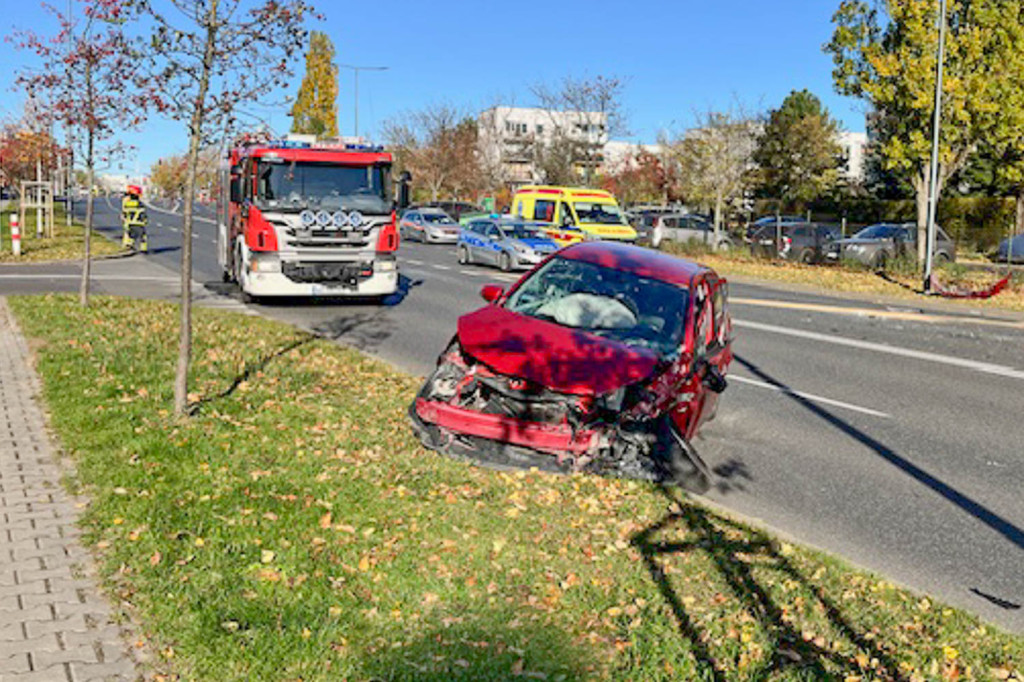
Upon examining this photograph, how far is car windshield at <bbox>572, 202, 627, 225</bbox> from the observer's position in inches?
1005

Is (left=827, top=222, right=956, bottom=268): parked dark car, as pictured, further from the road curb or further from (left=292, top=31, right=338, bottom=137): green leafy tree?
(left=292, top=31, right=338, bottom=137): green leafy tree

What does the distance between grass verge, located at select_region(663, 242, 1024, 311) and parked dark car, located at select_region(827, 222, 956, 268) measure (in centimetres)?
84

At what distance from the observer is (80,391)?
27.2 feet

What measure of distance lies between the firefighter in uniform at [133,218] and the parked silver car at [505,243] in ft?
31.5

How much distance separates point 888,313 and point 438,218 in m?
25.4

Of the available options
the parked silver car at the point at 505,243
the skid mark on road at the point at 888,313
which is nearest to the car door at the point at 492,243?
the parked silver car at the point at 505,243

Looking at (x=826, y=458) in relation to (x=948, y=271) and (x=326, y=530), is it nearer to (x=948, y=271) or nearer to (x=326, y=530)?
(x=326, y=530)

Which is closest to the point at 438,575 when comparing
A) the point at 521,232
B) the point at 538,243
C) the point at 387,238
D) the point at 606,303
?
the point at 606,303

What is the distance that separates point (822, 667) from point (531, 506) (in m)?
2.26

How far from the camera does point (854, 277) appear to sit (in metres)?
25.0

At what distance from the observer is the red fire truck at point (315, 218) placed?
15219mm

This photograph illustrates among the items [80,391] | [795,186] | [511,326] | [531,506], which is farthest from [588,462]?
[795,186]

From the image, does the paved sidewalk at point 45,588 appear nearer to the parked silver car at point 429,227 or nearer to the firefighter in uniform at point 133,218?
the firefighter in uniform at point 133,218

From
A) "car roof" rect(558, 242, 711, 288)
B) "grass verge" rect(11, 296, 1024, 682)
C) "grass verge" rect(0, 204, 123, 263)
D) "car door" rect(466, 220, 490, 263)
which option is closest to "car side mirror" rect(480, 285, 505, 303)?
"car roof" rect(558, 242, 711, 288)
